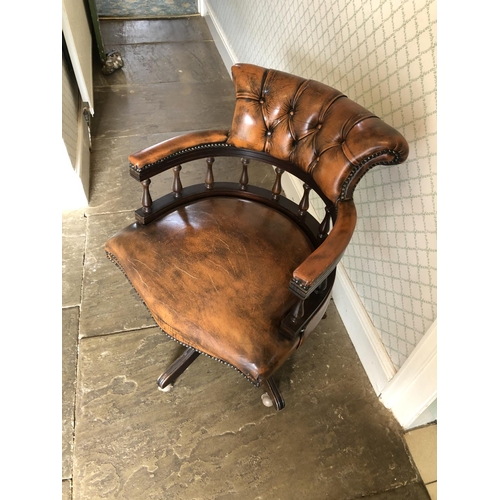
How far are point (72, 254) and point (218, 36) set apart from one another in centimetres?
224

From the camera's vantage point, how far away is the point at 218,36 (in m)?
3.13

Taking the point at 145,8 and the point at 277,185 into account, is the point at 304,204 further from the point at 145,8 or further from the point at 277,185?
the point at 145,8

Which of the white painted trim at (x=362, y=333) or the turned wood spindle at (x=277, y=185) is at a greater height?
the turned wood spindle at (x=277, y=185)

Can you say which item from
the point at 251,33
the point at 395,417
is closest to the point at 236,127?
the point at 395,417

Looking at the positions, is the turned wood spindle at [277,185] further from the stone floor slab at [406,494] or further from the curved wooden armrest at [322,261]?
the stone floor slab at [406,494]

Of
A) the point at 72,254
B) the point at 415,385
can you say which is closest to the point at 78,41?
the point at 72,254

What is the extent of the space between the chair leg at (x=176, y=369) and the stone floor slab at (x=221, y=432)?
5 centimetres

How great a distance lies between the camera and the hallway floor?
51.1 inches

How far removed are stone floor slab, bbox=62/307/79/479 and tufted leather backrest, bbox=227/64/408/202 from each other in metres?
1.00

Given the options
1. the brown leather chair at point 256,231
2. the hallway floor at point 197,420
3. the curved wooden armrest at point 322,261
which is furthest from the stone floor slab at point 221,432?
the curved wooden armrest at point 322,261

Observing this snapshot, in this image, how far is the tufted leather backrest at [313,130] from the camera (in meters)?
1.01

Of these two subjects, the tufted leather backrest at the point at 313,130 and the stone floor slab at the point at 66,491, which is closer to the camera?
the tufted leather backrest at the point at 313,130

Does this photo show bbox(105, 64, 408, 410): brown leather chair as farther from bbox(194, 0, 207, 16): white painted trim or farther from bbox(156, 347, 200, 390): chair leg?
bbox(194, 0, 207, 16): white painted trim
